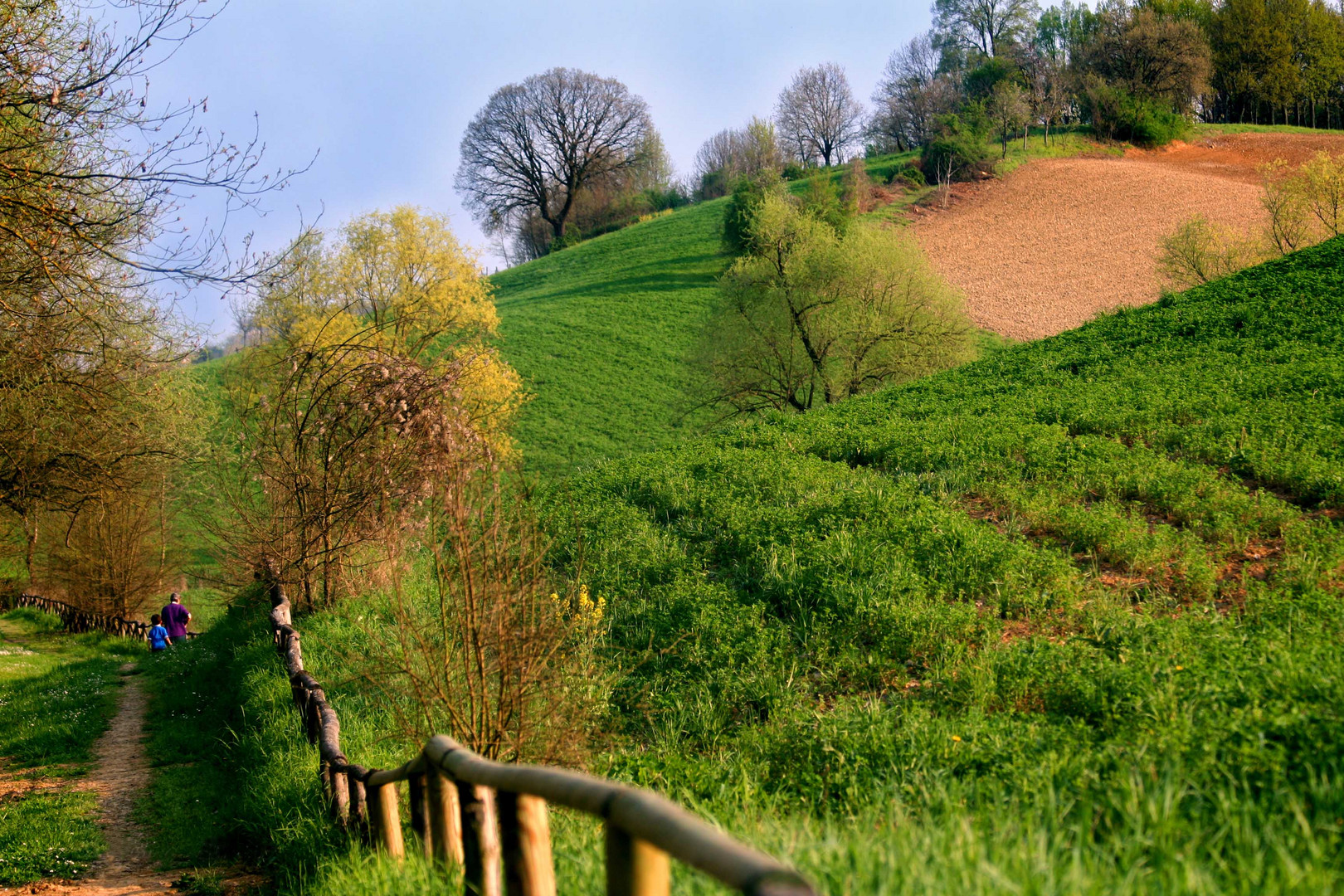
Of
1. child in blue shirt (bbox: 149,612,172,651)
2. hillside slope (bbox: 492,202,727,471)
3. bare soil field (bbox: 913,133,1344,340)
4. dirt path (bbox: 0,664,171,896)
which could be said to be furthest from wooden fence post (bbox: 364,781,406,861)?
bare soil field (bbox: 913,133,1344,340)

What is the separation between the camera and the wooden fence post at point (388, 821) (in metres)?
4.82

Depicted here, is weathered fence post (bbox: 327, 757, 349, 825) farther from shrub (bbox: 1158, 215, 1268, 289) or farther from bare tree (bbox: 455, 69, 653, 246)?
bare tree (bbox: 455, 69, 653, 246)

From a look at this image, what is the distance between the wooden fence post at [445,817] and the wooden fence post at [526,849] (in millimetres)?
1242

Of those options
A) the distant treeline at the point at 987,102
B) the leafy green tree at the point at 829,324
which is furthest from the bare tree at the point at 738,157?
the leafy green tree at the point at 829,324

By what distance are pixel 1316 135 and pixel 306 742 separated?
3113 inches

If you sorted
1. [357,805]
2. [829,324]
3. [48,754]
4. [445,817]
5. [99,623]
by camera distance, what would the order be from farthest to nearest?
[829,324] → [99,623] → [48,754] → [357,805] → [445,817]

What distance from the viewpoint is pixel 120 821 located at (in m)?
7.82

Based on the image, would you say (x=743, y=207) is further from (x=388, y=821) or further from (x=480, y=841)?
(x=480, y=841)

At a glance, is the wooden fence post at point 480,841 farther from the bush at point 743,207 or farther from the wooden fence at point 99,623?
the bush at point 743,207

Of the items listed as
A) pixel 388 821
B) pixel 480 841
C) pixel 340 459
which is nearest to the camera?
pixel 480 841

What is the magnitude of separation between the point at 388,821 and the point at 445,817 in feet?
3.18

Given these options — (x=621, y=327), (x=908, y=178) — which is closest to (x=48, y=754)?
(x=621, y=327)

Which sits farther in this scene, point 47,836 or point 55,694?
point 55,694

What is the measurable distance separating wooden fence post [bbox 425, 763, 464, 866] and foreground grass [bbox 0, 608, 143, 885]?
4.38 metres
